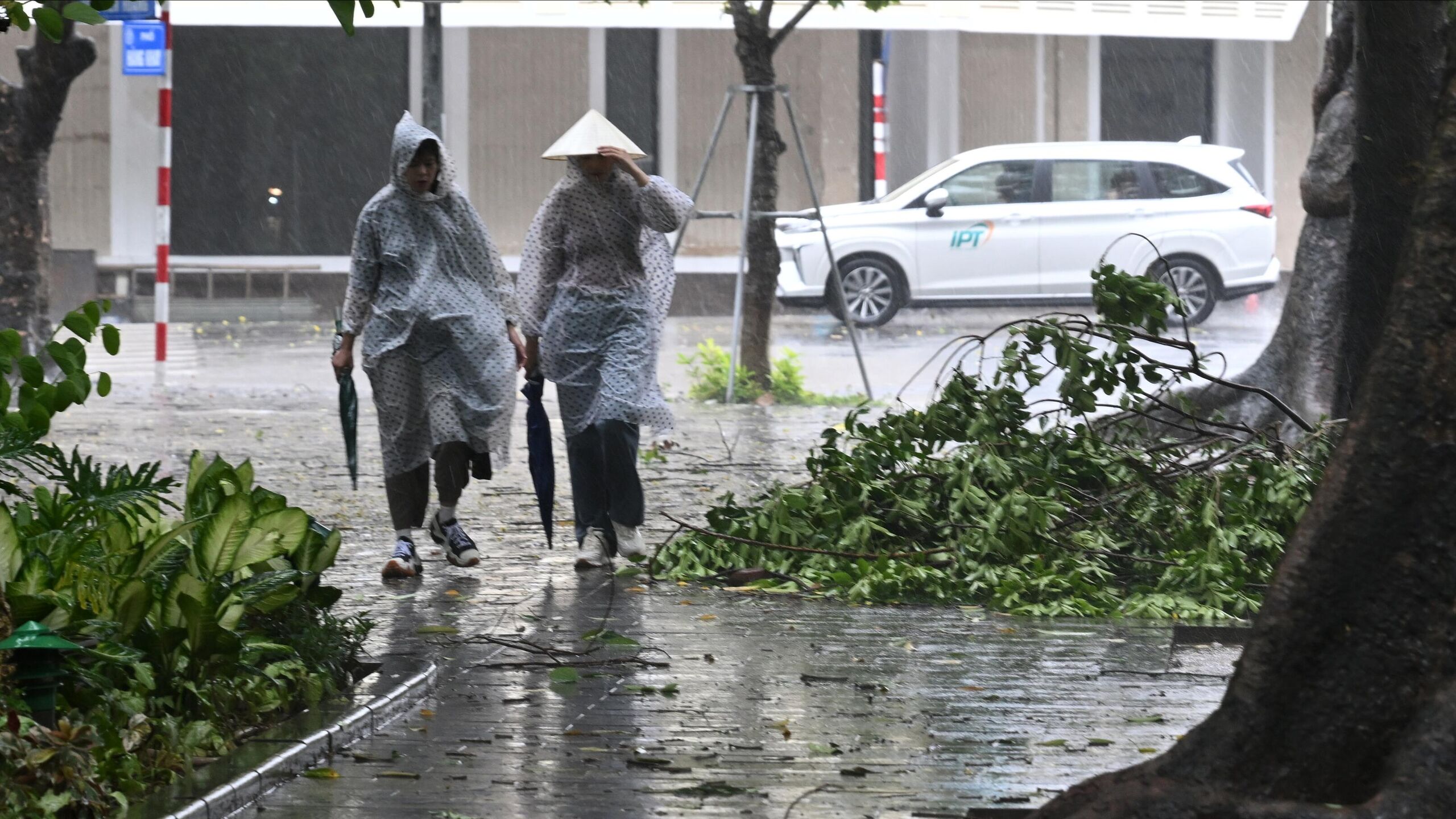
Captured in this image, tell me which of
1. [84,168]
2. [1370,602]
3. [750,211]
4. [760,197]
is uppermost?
[84,168]

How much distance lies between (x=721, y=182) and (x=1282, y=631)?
23132 mm

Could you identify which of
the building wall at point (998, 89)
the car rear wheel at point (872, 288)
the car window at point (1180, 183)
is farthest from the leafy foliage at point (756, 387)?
the building wall at point (998, 89)

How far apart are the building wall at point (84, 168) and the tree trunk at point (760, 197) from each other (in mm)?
12650

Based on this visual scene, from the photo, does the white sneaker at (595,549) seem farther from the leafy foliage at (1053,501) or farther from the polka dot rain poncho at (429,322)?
the polka dot rain poncho at (429,322)

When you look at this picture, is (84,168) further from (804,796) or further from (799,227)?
(804,796)

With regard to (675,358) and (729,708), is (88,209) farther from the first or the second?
(729,708)

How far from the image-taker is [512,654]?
19.6 ft

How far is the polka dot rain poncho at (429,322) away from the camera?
302 inches

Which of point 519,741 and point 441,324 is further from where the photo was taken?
point 441,324

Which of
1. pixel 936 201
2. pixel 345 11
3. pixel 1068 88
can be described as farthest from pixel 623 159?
pixel 1068 88

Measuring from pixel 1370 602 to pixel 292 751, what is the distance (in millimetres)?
2535

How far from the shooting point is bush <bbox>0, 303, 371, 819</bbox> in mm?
4078

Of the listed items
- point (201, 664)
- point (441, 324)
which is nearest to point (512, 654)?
point (201, 664)

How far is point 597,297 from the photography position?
7832 millimetres
